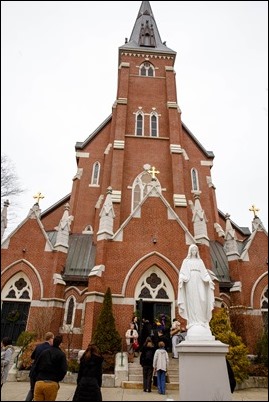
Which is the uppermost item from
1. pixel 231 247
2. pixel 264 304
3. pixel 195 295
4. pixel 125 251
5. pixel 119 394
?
pixel 231 247

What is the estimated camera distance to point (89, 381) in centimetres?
536

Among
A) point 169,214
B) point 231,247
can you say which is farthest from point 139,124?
point 231,247

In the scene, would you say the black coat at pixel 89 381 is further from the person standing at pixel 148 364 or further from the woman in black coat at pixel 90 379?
the person standing at pixel 148 364

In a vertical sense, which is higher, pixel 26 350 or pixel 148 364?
pixel 26 350

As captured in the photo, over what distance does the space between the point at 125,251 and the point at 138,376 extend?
18.4ft

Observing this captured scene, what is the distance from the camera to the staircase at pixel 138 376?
10133mm

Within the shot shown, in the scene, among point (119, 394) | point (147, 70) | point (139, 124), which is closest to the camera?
point (119, 394)

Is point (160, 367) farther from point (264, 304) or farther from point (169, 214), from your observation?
point (264, 304)

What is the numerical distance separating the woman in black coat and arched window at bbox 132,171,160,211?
15.0 meters

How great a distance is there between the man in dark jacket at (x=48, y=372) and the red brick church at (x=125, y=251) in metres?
7.39

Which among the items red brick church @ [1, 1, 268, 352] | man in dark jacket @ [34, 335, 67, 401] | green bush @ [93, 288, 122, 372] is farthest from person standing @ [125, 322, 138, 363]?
man in dark jacket @ [34, 335, 67, 401]

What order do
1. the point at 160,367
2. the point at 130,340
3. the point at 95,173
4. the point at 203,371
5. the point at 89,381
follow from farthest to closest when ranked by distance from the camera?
the point at 95,173
the point at 130,340
the point at 160,367
the point at 203,371
the point at 89,381

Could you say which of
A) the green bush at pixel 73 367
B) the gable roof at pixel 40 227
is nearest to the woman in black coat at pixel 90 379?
the green bush at pixel 73 367

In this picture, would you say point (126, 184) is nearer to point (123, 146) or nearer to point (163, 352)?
point (123, 146)
